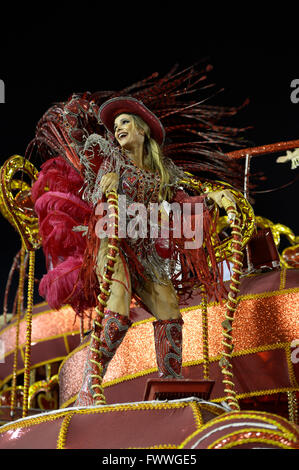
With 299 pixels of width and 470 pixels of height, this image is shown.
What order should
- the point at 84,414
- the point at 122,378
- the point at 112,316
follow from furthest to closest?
1. the point at 122,378
2. the point at 112,316
3. the point at 84,414

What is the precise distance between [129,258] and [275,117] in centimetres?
207

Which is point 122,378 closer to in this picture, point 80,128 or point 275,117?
point 80,128

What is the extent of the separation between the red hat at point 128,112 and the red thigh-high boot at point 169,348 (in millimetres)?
857

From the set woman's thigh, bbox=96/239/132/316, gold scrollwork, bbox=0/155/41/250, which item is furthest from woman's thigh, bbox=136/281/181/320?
gold scrollwork, bbox=0/155/41/250

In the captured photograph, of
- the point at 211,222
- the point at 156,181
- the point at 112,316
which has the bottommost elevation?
the point at 112,316

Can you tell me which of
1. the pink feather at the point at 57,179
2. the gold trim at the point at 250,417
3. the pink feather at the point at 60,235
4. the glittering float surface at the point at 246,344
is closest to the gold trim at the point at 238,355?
the glittering float surface at the point at 246,344

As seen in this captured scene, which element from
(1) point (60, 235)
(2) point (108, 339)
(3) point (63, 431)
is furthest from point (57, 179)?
(3) point (63, 431)

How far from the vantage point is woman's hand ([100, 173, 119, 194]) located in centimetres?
227

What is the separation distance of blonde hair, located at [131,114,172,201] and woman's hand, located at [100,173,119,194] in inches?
10.4

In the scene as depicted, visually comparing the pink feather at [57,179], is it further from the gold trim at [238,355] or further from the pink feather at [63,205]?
the gold trim at [238,355]

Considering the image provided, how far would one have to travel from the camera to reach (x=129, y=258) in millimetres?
2365

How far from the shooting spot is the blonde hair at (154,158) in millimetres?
2518
